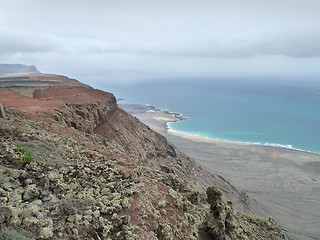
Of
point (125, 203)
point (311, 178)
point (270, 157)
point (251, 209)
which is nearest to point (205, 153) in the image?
point (270, 157)

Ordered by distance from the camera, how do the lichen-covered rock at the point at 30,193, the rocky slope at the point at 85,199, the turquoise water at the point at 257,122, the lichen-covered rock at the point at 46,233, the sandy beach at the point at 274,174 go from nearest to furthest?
the lichen-covered rock at the point at 46,233, the rocky slope at the point at 85,199, the lichen-covered rock at the point at 30,193, the sandy beach at the point at 274,174, the turquoise water at the point at 257,122

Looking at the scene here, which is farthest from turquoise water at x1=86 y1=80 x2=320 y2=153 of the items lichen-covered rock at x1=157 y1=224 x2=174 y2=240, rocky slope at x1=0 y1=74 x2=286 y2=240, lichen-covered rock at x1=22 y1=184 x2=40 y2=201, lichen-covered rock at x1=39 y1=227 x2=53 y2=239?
lichen-covered rock at x1=39 y1=227 x2=53 y2=239

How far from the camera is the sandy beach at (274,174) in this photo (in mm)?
40375

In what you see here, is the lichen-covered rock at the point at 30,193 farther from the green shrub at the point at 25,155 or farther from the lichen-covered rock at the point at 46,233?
the green shrub at the point at 25,155

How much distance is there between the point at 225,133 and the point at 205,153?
33231mm

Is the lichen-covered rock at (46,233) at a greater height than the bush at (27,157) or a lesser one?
lesser

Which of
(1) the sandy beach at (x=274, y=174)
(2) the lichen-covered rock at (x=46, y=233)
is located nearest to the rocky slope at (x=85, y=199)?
(2) the lichen-covered rock at (x=46, y=233)

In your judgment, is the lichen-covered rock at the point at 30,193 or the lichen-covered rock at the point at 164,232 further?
the lichen-covered rock at the point at 164,232

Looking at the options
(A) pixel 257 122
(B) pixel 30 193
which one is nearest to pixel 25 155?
(B) pixel 30 193

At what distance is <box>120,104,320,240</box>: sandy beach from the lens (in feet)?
132

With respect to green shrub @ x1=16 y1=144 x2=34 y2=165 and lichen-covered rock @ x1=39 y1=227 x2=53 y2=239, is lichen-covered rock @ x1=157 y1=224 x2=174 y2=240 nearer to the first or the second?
lichen-covered rock @ x1=39 y1=227 x2=53 y2=239

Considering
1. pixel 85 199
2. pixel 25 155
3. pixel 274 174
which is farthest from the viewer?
pixel 274 174

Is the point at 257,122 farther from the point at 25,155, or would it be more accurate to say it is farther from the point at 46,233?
the point at 46,233

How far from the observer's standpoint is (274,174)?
57.3 meters
